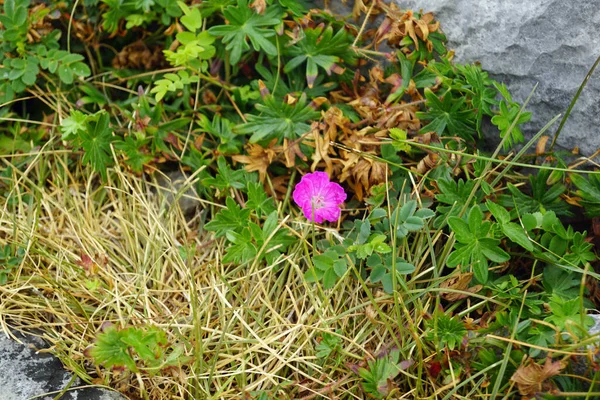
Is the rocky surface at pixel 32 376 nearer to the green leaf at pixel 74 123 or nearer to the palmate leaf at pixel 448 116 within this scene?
the green leaf at pixel 74 123

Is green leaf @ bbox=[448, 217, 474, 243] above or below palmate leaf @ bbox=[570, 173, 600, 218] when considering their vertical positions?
below

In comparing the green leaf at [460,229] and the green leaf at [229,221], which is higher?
the green leaf at [460,229]

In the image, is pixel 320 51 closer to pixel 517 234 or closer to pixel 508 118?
pixel 508 118

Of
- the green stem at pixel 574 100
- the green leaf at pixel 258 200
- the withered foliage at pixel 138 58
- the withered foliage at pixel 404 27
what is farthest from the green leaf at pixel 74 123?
the green stem at pixel 574 100

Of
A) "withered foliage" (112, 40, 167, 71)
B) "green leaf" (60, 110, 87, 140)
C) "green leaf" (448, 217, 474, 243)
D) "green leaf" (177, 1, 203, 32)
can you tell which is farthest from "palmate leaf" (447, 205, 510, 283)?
"withered foliage" (112, 40, 167, 71)

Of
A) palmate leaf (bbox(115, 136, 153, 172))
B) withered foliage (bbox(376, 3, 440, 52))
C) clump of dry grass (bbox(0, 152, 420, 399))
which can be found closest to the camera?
clump of dry grass (bbox(0, 152, 420, 399))

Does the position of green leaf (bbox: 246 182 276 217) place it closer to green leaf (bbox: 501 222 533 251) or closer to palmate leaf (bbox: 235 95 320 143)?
palmate leaf (bbox: 235 95 320 143)
